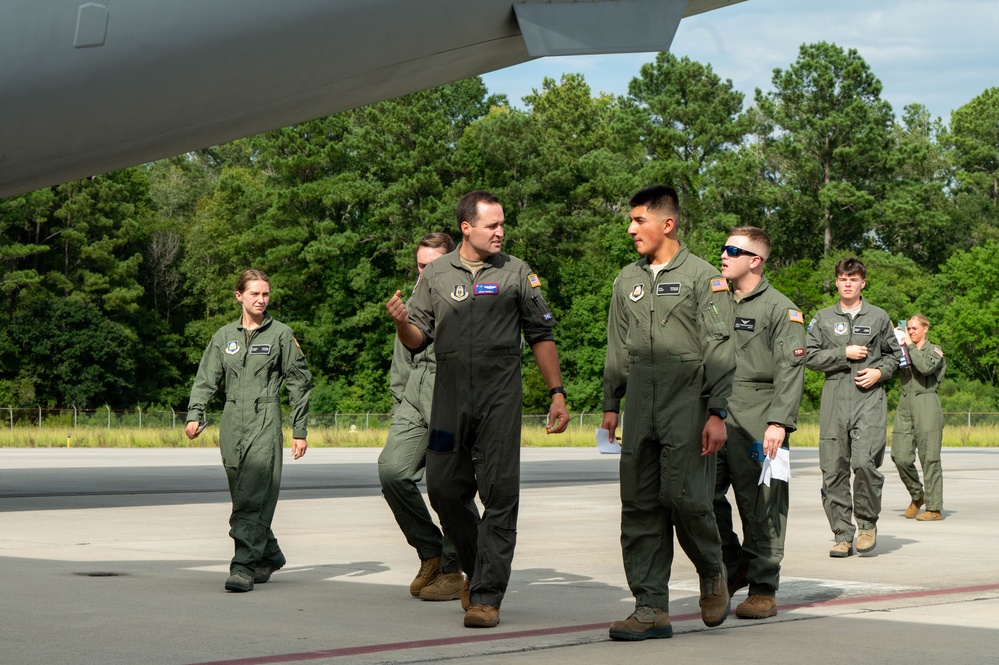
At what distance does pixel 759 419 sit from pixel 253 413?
3.10 meters

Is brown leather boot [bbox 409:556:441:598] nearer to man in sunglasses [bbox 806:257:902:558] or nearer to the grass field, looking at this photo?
man in sunglasses [bbox 806:257:902:558]

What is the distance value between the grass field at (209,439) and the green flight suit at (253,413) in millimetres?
25081

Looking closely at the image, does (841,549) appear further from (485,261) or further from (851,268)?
(485,261)

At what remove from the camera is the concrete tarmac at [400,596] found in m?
5.80

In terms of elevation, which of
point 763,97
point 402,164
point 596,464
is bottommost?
point 596,464

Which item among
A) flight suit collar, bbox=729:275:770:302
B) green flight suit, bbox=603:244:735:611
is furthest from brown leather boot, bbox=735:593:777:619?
flight suit collar, bbox=729:275:770:302

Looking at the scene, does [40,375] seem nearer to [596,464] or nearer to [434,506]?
[596,464]

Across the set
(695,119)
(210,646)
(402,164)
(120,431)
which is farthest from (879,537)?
(695,119)

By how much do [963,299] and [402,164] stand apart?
27.1m

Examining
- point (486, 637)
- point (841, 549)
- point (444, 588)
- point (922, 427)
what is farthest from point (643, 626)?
point (922, 427)

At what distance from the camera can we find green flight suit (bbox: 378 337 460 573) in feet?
25.5

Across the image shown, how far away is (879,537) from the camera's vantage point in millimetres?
11203

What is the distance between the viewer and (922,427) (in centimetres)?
1295

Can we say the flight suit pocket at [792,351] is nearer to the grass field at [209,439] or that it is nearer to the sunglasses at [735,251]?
the sunglasses at [735,251]
